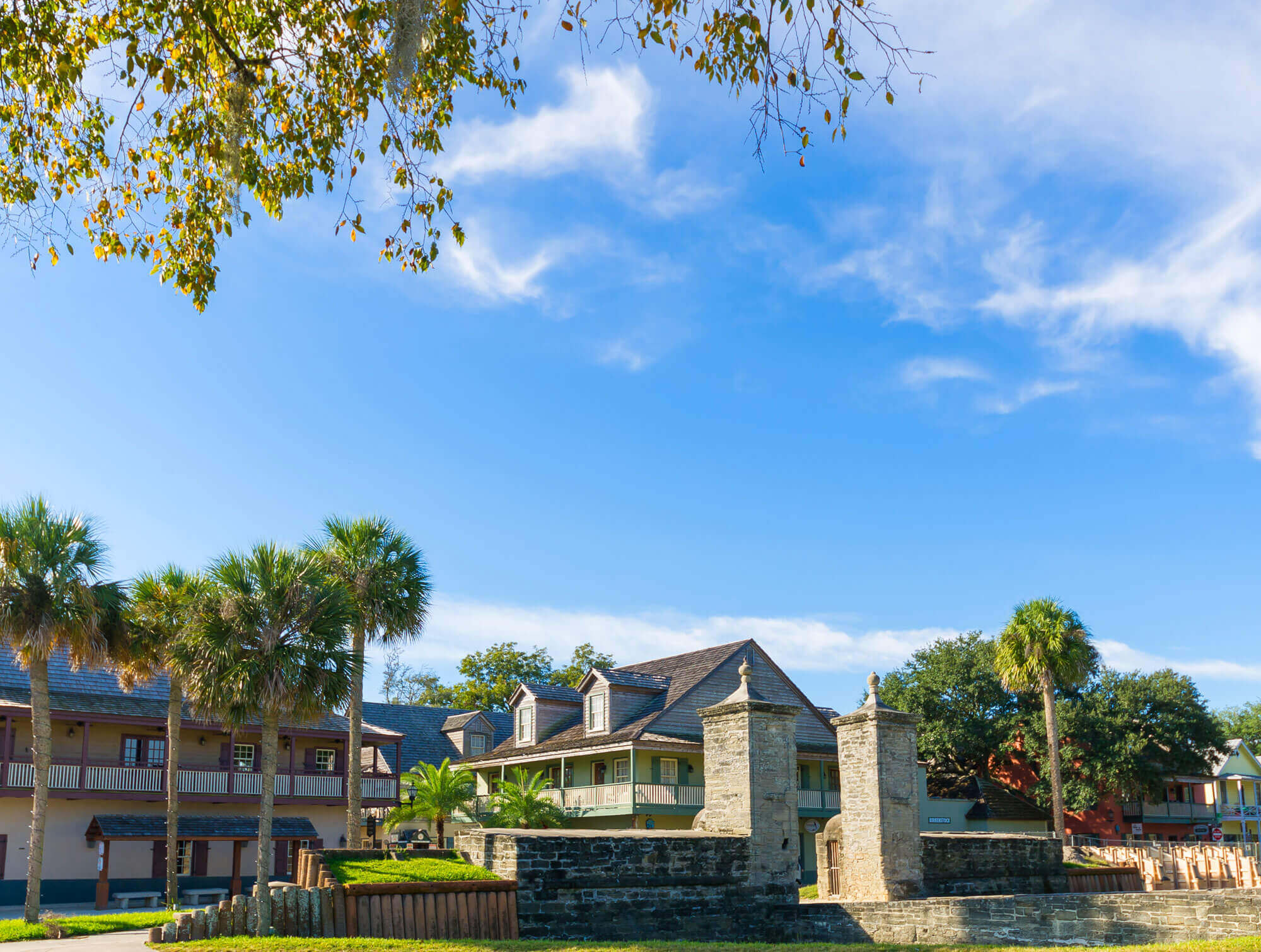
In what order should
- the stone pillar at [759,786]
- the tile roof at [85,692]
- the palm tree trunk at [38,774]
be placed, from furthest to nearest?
the tile roof at [85,692]
the palm tree trunk at [38,774]
the stone pillar at [759,786]

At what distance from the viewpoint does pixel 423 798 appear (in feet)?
97.2

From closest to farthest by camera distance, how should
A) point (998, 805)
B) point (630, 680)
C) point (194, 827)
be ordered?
point (194, 827) < point (630, 680) < point (998, 805)

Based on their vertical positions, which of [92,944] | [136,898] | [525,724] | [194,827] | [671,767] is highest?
[525,724]

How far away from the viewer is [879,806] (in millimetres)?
16609

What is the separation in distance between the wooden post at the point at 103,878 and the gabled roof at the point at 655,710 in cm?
1399

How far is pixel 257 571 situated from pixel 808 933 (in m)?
10.9

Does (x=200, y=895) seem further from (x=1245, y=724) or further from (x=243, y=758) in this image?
(x=1245, y=724)

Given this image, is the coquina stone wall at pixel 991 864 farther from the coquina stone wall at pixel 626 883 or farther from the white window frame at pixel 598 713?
the white window frame at pixel 598 713

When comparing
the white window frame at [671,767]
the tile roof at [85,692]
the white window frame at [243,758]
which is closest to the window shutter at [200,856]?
the white window frame at [243,758]

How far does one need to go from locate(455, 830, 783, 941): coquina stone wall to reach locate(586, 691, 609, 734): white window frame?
21156 millimetres

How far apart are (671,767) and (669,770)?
0.47ft

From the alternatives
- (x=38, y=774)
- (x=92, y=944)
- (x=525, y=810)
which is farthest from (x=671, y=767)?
(x=92, y=944)

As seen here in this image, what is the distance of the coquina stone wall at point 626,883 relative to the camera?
14172 mm

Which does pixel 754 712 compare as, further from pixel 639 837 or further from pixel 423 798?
pixel 423 798
